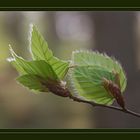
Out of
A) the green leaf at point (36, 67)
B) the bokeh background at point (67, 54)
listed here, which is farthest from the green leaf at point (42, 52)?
the bokeh background at point (67, 54)

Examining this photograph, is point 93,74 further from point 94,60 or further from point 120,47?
point 120,47

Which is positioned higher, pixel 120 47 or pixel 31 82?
pixel 120 47

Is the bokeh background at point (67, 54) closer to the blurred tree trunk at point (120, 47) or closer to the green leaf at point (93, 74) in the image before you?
the blurred tree trunk at point (120, 47)

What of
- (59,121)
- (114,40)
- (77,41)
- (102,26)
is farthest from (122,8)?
(77,41)

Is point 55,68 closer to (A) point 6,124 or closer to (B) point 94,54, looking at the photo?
(B) point 94,54

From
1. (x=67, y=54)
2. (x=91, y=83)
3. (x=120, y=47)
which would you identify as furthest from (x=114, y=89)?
(x=67, y=54)

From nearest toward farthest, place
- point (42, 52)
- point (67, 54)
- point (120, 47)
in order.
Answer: point (42, 52), point (120, 47), point (67, 54)
